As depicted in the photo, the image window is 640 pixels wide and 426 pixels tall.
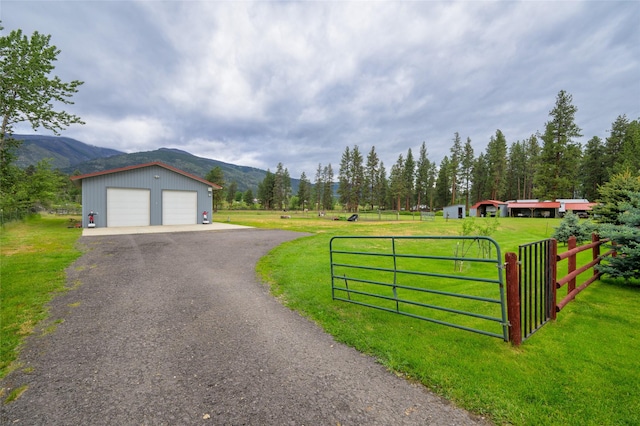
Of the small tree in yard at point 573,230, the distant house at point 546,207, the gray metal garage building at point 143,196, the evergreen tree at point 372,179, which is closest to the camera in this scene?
the small tree in yard at point 573,230

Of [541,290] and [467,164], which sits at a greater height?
[467,164]

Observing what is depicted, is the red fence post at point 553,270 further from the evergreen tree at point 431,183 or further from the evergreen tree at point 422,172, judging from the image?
the evergreen tree at point 431,183

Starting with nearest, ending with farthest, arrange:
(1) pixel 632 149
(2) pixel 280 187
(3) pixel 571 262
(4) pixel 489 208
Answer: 1. (3) pixel 571 262
2. (1) pixel 632 149
3. (4) pixel 489 208
4. (2) pixel 280 187

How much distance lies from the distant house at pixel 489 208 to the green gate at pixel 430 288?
4330 centimetres

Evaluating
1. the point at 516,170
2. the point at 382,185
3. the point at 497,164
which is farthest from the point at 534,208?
the point at 382,185

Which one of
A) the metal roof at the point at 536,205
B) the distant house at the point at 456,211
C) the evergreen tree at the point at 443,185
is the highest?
the evergreen tree at the point at 443,185

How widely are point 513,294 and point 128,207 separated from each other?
21286 mm

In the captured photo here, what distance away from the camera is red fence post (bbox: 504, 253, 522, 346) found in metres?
3.02

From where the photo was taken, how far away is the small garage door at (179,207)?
18.9m

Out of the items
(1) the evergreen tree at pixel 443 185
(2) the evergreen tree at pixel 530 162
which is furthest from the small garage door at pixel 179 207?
(2) the evergreen tree at pixel 530 162

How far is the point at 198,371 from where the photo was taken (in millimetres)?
2686

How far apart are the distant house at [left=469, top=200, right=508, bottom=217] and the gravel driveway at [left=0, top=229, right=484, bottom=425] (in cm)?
4929

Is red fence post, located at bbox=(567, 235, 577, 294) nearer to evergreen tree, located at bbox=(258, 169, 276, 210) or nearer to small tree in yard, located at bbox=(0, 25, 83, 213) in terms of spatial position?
small tree in yard, located at bbox=(0, 25, 83, 213)

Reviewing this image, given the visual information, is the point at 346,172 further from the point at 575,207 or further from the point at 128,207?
the point at 128,207
